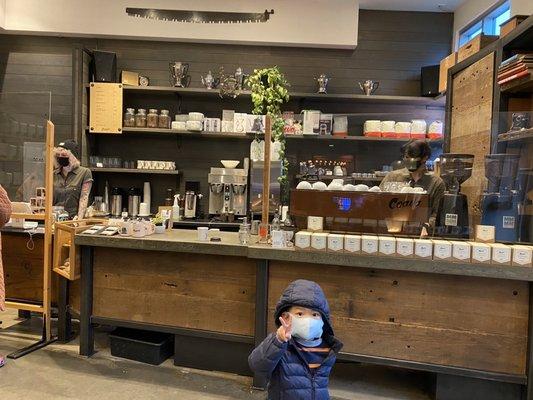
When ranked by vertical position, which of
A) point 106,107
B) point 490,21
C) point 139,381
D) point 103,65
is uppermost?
point 490,21

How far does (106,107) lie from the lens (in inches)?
203

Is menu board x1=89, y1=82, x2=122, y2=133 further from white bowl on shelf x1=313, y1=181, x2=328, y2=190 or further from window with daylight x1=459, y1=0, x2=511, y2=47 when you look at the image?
window with daylight x1=459, y1=0, x2=511, y2=47

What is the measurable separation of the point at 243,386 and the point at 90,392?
3.00ft

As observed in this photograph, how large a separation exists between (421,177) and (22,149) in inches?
125

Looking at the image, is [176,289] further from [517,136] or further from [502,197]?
[517,136]

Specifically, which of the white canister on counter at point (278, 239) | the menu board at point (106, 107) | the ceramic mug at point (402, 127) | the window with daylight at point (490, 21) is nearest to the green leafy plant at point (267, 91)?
the ceramic mug at point (402, 127)

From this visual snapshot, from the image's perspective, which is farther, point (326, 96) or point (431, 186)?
point (326, 96)

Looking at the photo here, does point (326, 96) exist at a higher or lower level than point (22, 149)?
higher

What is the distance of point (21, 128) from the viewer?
3811mm

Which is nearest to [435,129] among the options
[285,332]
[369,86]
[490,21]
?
[369,86]

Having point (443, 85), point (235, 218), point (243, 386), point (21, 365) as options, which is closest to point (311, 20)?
point (443, 85)

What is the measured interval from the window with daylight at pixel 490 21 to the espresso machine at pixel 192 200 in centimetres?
342

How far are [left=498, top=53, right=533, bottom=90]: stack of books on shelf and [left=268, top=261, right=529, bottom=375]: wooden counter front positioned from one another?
1.26 m

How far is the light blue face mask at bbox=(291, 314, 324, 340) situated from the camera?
1633 mm
